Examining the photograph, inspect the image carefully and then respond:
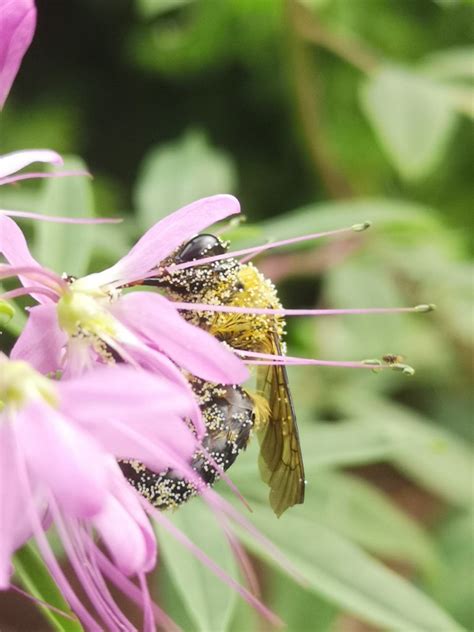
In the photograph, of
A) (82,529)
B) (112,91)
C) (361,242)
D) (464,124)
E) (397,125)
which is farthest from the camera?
(112,91)

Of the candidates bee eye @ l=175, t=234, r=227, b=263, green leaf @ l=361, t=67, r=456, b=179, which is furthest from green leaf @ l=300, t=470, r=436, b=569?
bee eye @ l=175, t=234, r=227, b=263

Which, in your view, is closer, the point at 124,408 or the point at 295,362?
the point at 124,408

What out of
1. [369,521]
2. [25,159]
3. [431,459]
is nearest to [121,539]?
[25,159]

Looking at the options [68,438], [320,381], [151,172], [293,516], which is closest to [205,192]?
[151,172]

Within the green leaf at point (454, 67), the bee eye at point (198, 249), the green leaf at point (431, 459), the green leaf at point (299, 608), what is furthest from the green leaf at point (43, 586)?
the green leaf at point (454, 67)

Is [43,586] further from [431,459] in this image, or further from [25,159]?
[431,459]

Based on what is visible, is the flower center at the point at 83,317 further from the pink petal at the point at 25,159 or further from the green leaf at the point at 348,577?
the green leaf at the point at 348,577

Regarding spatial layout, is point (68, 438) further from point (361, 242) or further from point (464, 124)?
point (464, 124)
